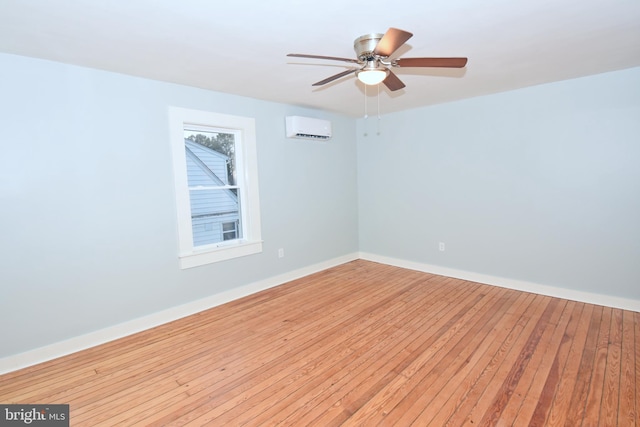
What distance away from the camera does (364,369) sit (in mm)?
2270

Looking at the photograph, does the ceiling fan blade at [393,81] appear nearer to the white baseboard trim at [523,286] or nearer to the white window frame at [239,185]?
the white window frame at [239,185]

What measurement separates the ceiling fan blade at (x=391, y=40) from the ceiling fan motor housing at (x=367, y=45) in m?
0.16

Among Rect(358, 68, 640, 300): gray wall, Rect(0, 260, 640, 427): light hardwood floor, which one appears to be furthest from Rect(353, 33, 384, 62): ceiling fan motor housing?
Rect(358, 68, 640, 300): gray wall

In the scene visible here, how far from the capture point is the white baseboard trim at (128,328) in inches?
94.9

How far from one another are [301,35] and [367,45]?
1.51 feet

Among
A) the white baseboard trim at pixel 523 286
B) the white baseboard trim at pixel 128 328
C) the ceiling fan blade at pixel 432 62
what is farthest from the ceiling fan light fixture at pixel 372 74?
the white baseboard trim at pixel 523 286

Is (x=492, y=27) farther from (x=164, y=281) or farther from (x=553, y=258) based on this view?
(x=164, y=281)

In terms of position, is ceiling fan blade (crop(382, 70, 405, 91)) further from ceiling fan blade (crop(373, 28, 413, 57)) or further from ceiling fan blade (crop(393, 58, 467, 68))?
ceiling fan blade (crop(373, 28, 413, 57))

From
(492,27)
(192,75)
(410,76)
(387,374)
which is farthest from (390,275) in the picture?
(192,75)

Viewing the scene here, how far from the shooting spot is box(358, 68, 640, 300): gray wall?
3.07 metres

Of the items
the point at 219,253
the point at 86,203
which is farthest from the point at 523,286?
the point at 86,203

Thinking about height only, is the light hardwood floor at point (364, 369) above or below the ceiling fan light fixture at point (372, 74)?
below

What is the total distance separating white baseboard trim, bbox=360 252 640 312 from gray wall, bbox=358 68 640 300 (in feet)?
0.20

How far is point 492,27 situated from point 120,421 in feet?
11.3
